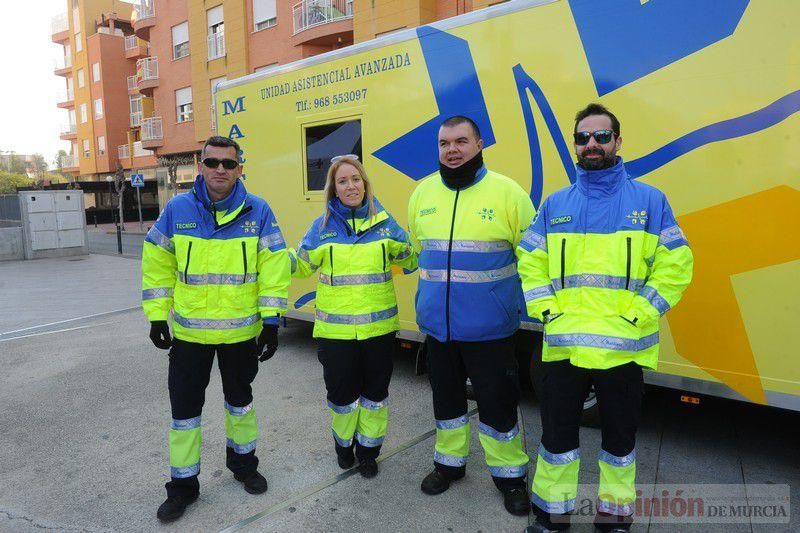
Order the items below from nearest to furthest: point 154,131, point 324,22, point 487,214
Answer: point 487,214, point 324,22, point 154,131

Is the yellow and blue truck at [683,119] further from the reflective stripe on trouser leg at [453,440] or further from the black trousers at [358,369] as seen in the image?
the black trousers at [358,369]

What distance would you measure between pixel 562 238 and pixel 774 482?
83.4 inches

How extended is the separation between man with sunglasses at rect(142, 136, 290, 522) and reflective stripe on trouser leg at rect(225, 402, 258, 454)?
0.18 meters

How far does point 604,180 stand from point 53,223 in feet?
59.1

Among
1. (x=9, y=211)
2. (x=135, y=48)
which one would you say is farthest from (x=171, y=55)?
(x=9, y=211)

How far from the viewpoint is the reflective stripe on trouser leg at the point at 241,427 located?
133 inches

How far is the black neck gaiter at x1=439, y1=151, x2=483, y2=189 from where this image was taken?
121 inches

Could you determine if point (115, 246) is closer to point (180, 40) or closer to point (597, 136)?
point (180, 40)

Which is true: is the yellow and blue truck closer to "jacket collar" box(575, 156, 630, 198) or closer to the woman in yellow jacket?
"jacket collar" box(575, 156, 630, 198)

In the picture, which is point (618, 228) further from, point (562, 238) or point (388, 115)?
point (388, 115)

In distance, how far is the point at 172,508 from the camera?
312cm

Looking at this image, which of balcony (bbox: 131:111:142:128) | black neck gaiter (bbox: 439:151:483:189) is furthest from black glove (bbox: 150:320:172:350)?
balcony (bbox: 131:111:142:128)

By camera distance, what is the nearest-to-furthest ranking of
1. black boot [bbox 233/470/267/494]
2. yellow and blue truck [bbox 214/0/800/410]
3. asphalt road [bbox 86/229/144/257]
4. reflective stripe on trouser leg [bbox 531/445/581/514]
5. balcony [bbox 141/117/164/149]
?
reflective stripe on trouser leg [bbox 531/445/581/514]
yellow and blue truck [bbox 214/0/800/410]
black boot [bbox 233/470/267/494]
asphalt road [bbox 86/229/144/257]
balcony [bbox 141/117/164/149]

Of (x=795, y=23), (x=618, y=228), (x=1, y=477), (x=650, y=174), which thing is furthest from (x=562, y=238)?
(x=1, y=477)
